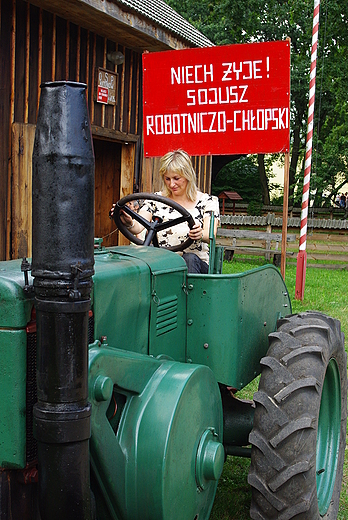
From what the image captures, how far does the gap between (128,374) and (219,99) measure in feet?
15.8

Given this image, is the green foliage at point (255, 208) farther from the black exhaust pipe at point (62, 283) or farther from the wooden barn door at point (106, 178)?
the black exhaust pipe at point (62, 283)

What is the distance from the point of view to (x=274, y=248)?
13938 millimetres

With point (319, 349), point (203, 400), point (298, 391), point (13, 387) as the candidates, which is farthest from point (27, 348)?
point (319, 349)

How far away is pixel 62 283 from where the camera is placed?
1585 mm

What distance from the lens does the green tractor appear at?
5.19 ft

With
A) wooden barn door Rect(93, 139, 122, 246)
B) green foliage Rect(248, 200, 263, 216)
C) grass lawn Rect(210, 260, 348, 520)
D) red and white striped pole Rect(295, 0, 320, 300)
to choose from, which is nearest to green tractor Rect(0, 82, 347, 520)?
grass lawn Rect(210, 260, 348, 520)

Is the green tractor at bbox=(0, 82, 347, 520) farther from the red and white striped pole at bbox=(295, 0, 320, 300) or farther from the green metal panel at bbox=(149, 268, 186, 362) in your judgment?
the red and white striped pole at bbox=(295, 0, 320, 300)

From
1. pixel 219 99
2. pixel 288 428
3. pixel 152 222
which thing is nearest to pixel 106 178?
pixel 219 99

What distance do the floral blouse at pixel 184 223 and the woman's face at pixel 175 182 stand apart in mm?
115

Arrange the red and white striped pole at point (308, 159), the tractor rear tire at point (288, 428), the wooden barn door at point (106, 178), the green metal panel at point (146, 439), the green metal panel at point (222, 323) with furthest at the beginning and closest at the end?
the wooden barn door at point (106, 178), the red and white striped pole at point (308, 159), the green metal panel at point (222, 323), the tractor rear tire at point (288, 428), the green metal panel at point (146, 439)

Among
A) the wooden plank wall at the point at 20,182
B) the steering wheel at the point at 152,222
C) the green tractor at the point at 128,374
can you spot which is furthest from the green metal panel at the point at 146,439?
the wooden plank wall at the point at 20,182

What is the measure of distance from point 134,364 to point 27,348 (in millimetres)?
401

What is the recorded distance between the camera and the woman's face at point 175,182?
12.0 ft

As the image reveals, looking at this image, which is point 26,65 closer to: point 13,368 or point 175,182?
point 175,182
